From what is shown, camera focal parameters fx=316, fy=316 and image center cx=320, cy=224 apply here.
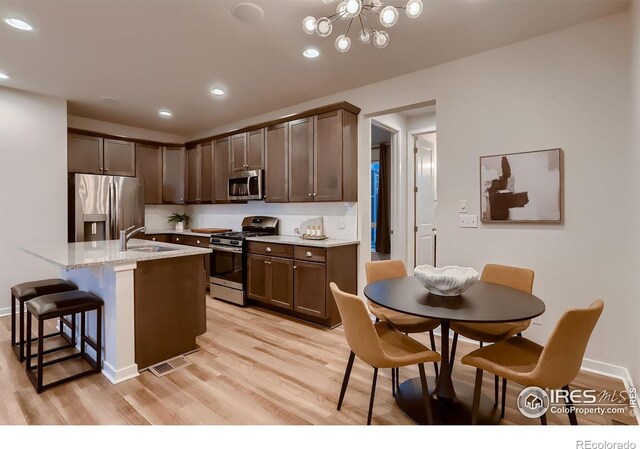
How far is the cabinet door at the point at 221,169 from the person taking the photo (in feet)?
16.0

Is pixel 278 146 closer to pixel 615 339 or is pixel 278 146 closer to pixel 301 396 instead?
pixel 301 396

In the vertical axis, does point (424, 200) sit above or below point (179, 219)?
above

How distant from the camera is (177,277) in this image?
2.66m

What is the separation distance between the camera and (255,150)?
444 cm

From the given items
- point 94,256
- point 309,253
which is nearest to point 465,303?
point 309,253

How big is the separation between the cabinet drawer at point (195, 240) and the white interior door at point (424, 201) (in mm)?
3129

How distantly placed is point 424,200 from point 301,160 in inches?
82.6

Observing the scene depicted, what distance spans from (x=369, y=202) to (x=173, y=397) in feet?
8.79

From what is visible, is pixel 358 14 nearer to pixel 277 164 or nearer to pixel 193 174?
pixel 277 164

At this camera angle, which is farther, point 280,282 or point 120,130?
point 120,130

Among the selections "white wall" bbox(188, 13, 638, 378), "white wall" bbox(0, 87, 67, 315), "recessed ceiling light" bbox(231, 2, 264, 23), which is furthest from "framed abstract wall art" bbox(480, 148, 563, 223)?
"white wall" bbox(0, 87, 67, 315)

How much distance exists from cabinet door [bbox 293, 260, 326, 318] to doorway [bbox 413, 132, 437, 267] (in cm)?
194

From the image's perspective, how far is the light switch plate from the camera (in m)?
2.93
